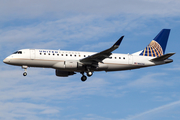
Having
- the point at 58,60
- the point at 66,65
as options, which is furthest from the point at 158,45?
the point at 58,60

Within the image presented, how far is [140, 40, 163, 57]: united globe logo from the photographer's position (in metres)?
53.3

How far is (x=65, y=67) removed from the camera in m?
46.4

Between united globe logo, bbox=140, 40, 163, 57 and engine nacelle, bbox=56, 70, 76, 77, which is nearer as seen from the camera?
engine nacelle, bbox=56, 70, 76, 77

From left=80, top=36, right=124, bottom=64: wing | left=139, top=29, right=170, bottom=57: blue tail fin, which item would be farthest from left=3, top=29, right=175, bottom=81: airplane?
left=139, top=29, right=170, bottom=57: blue tail fin

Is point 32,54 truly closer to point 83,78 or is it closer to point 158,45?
point 83,78

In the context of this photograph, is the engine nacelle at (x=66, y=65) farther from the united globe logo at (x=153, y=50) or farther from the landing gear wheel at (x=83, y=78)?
the united globe logo at (x=153, y=50)

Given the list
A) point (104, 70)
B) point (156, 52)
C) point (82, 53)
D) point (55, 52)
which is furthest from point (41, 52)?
point (156, 52)

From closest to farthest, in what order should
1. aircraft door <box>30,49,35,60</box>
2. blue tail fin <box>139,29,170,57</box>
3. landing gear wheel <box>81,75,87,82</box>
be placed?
aircraft door <box>30,49,35,60</box>, landing gear wheel <box>81,75,87,82</box>, blue tail fin <box>139,29,170,57</box>

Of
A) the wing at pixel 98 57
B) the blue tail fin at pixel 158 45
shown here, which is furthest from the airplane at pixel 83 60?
the blue tail fin at pixel 158 45

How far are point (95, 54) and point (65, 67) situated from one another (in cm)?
454

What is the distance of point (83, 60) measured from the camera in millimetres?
47156

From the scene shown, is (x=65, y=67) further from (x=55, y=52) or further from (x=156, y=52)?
(x=156, y=52)

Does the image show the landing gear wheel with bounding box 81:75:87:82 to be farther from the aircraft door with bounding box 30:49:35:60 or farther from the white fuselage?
the aircraft door with bounding box 30:49:35:60

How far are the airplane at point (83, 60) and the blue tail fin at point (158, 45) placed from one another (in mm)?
199
